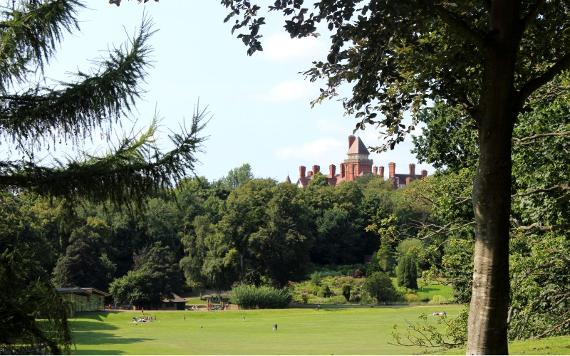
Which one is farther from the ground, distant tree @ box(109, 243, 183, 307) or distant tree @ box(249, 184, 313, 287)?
distant tree @ box(249, 184, 313, 287)

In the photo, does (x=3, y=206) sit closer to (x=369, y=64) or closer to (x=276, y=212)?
(x=369, y=64)

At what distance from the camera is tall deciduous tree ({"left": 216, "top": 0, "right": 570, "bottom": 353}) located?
221 inches

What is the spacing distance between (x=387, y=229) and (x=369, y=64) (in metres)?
7.91

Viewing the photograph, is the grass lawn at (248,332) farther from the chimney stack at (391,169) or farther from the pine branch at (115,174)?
the chimney stack at (391,169)

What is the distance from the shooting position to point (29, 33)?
9094mm

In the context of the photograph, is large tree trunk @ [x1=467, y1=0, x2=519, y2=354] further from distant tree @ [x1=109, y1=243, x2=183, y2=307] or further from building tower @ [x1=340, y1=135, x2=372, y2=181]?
building tower @ [x1=340, y1=135, x2=372, y2=181]

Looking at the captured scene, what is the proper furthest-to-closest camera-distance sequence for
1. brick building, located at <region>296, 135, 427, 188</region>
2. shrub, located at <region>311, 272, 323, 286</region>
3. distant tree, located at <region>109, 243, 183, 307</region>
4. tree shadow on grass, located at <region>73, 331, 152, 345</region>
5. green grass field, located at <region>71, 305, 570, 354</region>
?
brick building, located at <region>296, 135, 427, 188</region> → shrub, located at <region>311, 272, 323, 286</region> → distant tree, located at <region>109, 243, 183, 307</region> → tree shadow on grass, located at <region>73, 331, 152, 345</region> → green grass field, located at <region>71, 305, 570, 354</region>

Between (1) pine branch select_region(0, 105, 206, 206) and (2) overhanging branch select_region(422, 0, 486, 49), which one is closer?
(2) overhanging branch select_region(422, 0, 486, 49)

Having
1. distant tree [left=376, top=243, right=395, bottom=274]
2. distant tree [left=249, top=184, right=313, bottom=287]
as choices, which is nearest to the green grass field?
distant tree [left=249, top=184, right=313, bottom=287]

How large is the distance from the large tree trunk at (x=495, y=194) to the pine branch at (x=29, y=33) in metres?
5.65

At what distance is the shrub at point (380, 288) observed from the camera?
61594mm

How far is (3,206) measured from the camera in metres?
9.38

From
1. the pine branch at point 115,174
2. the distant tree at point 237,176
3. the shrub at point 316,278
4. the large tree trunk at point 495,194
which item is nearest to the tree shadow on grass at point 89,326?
the shrub at point 316,278

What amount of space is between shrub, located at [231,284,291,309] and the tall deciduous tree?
174 ft
